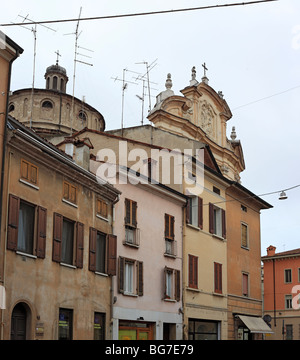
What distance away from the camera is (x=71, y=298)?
19094mm

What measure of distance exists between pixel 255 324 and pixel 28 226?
19.3 m

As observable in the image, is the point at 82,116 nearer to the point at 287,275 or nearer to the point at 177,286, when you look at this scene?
the point at 287,275

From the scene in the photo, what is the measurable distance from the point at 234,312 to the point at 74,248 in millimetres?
14752

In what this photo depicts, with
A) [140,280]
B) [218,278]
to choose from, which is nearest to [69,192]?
[140,280]

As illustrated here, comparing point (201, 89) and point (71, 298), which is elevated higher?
point (201, 89)

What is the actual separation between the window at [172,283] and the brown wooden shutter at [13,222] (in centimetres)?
1031

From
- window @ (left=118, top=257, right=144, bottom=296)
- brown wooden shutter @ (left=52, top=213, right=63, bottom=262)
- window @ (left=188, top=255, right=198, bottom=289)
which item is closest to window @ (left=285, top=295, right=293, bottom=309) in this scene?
window @ (left=188, top=255, right=198, bottom=289)

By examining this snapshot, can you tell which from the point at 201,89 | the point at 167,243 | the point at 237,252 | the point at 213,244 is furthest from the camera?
the point at 201,89

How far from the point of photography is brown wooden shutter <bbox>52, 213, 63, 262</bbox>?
18.3 m

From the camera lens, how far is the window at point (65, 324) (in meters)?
18.6
